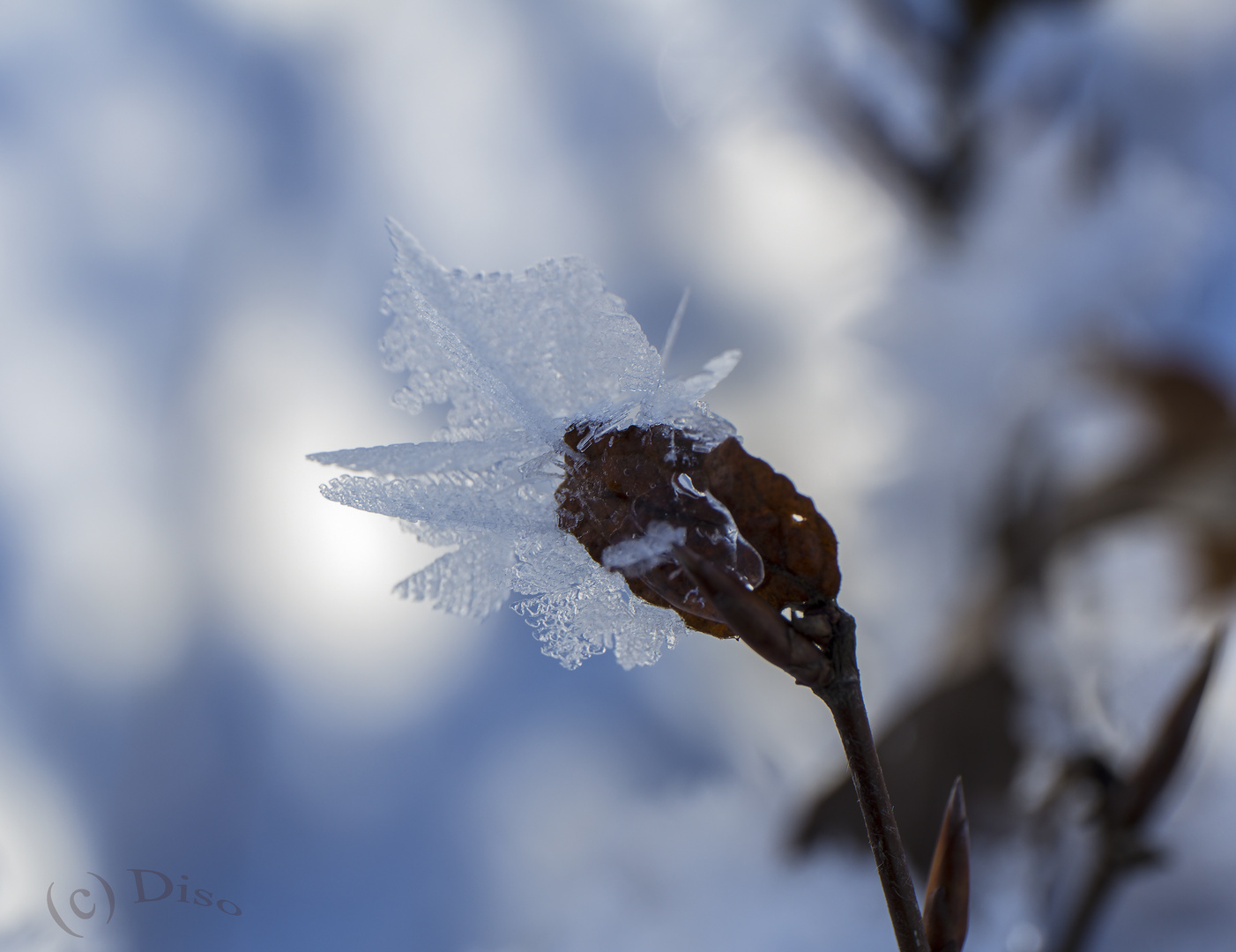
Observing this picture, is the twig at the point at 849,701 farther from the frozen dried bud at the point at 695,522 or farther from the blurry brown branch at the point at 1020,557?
the blurry brown branch at the point at 1020,557

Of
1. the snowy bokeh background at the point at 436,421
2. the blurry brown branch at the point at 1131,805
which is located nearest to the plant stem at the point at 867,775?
the blurry brown branch at the point at 1131,805

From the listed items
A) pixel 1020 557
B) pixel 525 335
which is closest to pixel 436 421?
pixel 525 335

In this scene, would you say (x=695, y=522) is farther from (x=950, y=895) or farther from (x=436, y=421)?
(x=436, y=421)

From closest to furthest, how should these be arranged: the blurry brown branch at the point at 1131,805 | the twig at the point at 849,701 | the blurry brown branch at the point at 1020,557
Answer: the twig at the point at 849,701, the blurry brown branch at the point at 1131,805, the blurry brown branch at the point at 1020,557

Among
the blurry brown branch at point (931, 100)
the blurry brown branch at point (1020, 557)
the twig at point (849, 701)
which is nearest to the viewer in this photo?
the twig at point (849, 701)

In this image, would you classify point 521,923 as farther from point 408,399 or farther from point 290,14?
point 290,14

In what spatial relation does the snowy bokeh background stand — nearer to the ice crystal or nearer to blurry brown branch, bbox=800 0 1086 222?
blurry brown branch, bbox=800 0 1086 222

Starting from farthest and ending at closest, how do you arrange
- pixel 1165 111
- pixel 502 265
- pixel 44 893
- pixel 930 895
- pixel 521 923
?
pixel 1165 111 < pixel 502 265 < pixel 521 923 < pixel 44 893 < pixel 930 895

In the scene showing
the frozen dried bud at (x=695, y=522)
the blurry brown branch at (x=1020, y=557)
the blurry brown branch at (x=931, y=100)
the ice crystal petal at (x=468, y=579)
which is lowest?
the ice crystal petal at (x=468, y=579)

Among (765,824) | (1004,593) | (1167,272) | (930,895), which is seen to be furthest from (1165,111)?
(930,895)
